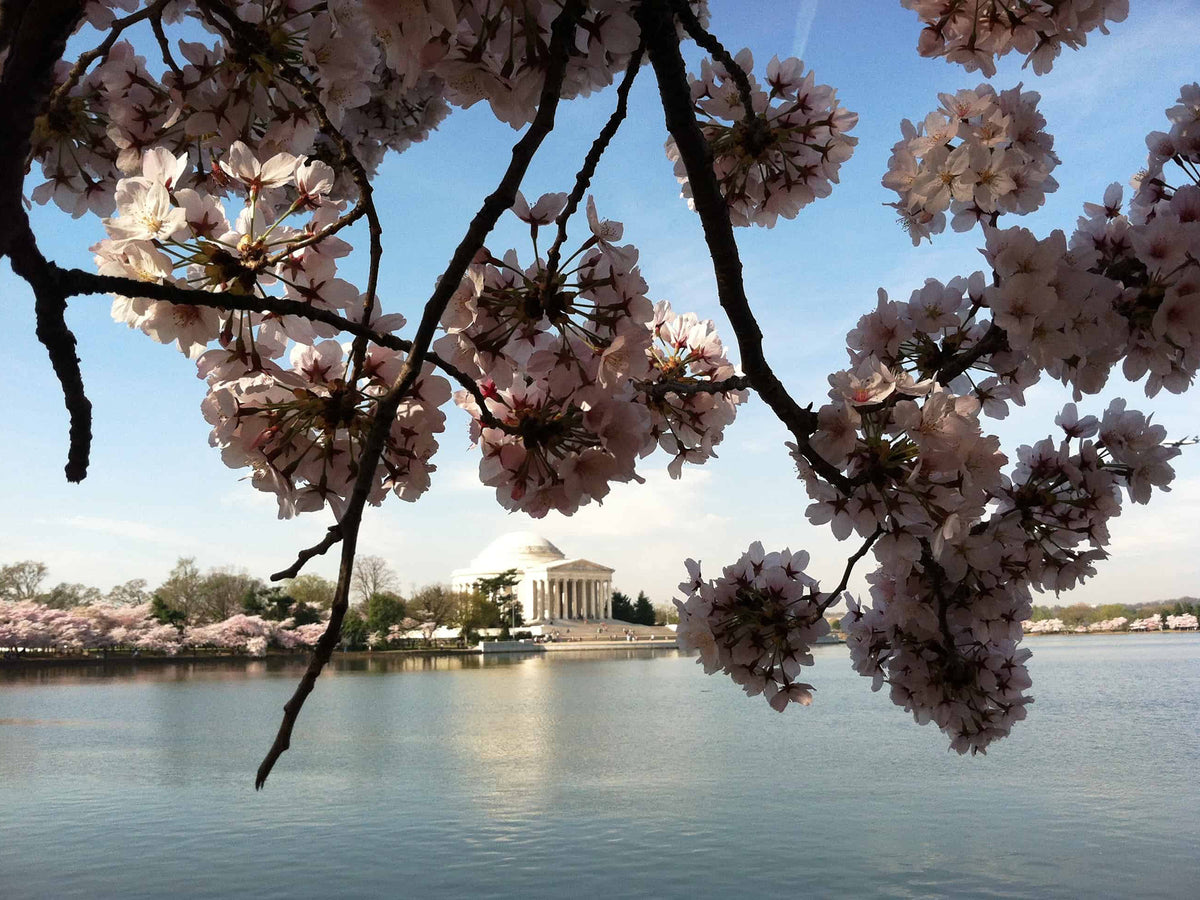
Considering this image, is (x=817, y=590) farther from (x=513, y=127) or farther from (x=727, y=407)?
(x=513, y=127)

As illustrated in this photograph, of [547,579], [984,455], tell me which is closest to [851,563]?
[984,455]

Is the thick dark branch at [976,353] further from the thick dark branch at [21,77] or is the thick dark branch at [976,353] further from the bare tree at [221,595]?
the bare tree at [221,595]

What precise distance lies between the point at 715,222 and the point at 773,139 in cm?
55

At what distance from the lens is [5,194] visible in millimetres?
671

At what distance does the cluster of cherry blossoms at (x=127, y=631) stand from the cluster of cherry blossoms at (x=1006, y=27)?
144 ft

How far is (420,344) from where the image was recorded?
84 cm

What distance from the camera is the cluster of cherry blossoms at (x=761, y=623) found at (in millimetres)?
2336

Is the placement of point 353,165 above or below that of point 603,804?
above

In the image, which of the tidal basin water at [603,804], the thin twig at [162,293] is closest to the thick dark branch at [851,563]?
the thin twig at [162,293]

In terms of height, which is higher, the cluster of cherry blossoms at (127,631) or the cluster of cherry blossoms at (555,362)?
the cluster of cherry blossoms at (555,362)

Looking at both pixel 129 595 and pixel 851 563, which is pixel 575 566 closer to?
pixel 129 595

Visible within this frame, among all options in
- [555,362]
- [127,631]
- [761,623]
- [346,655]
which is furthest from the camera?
[346,655]

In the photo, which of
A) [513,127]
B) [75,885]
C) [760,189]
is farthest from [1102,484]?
[75,885]

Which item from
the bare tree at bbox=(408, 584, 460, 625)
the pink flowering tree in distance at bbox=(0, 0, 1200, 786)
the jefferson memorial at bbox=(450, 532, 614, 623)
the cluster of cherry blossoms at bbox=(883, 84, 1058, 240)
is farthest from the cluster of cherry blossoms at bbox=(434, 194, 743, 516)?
the jefferson memorial at bbox=(450, 532, 614, 623)
